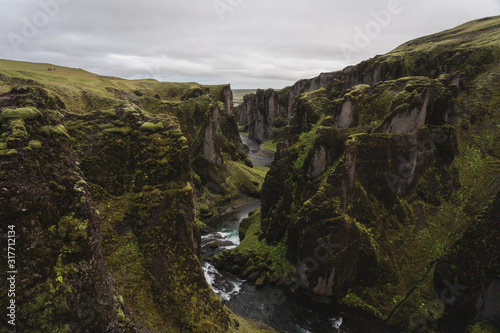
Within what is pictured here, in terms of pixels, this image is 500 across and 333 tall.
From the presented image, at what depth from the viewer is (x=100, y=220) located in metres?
17.6

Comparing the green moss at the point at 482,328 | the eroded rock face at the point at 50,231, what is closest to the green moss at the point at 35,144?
the eroded rock face at the point at 50,231

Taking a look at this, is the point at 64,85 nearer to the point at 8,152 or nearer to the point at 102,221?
the point at 102,221

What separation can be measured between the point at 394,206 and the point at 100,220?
32931 mm

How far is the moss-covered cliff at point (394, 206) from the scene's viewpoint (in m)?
27.0

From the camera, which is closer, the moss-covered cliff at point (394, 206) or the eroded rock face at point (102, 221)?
the eroded rock face at point (102, 221)

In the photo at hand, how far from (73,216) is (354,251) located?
2861 centimetres

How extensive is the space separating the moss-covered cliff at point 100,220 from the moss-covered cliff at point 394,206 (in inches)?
602

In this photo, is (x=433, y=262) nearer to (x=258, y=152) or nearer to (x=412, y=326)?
(x=412, y=326)

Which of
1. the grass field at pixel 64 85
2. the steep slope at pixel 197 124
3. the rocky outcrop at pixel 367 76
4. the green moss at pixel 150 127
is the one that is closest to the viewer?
the green moss at pixel 150 127

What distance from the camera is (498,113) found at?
4144 cm

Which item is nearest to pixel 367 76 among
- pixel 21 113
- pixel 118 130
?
pixel 118 130

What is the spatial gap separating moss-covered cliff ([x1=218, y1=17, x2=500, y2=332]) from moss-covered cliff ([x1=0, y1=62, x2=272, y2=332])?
15.3 metres

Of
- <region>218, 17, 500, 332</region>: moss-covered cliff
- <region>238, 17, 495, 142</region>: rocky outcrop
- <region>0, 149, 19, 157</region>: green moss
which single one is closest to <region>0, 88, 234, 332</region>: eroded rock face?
<region>0, 149, 19, 157</region>: green moss

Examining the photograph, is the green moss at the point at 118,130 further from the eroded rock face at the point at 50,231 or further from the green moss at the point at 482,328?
the green moss at the point at 482,328
